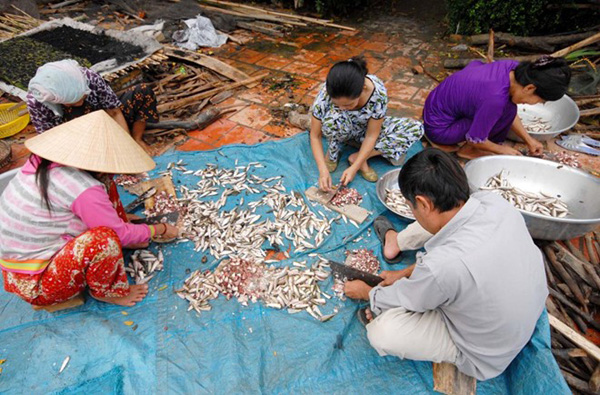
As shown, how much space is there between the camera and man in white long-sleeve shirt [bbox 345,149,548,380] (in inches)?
68.6

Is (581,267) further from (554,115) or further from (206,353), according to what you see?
(206,353)

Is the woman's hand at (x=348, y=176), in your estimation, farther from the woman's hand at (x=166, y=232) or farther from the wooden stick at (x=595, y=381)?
the wooden stick at (x=595, y=381)

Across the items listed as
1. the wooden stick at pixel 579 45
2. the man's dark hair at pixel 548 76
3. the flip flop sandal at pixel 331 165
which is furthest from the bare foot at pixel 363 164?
the wooden stick at pixel 579 45

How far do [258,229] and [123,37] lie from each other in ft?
15.1

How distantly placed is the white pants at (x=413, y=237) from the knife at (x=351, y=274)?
42cm

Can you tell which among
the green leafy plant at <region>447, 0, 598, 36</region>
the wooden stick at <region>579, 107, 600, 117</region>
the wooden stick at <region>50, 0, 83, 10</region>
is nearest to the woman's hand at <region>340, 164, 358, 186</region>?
the wooden stick at <region>579, 107, 600, 117</region>

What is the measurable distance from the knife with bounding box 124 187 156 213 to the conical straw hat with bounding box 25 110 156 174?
1.26 metres

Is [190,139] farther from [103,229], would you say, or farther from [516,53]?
[516,53]

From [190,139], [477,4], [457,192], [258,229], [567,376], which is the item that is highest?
[477,4]

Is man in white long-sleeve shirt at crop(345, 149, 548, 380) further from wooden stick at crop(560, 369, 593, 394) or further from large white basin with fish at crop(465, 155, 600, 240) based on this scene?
large white basin with fish at crop(465, 155, 600, 240)

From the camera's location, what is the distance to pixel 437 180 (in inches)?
73.3

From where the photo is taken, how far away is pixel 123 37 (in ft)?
18.8

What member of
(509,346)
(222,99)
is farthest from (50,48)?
(509,346)

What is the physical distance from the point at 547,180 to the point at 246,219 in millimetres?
2996
